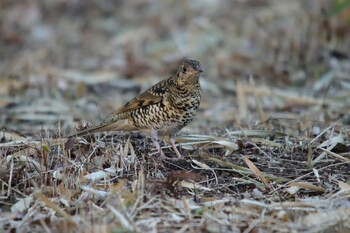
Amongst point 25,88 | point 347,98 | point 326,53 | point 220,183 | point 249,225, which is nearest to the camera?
point 249,225

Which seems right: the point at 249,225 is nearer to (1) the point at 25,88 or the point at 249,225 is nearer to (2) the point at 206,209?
(2) the point at 206,209

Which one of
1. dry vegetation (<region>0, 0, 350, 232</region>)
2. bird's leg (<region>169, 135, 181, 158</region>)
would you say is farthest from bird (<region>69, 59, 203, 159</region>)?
dry vegetation (<region>0, 0, 350, 232</region>)

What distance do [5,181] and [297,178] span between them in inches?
89.5

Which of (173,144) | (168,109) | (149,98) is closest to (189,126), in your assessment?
(149,98)

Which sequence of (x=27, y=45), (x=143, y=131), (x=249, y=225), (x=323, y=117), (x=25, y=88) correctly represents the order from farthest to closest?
(x=27, y=45) → (x=25, y=88) → (x=323, y=117) → (x=143, y=131) → (x=249, y=225)

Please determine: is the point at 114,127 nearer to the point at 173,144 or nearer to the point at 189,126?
the point at 173,144

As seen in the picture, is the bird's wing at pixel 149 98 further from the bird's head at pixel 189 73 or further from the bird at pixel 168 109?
the bird's head at pixel 189 73

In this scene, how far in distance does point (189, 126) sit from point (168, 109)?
2153 millimetres

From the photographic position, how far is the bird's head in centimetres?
695

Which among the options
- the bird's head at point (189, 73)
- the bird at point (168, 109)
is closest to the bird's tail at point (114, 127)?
the bird at point (168, 109)

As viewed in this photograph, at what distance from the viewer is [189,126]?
9133 millimetres

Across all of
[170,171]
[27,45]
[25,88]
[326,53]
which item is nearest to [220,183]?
[170,171]

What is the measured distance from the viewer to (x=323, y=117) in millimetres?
8883

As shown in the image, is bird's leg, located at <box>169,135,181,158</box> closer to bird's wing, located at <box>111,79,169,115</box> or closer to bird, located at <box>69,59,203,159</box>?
bird, located at <box>69,59,203,159</box>
